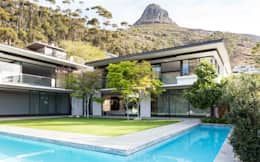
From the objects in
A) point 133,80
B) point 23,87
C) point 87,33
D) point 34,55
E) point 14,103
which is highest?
point 87,33

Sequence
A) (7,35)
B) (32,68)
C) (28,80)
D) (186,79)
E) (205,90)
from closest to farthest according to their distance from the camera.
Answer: (205,90) < (186,79) < (28,80) < (32,68) < (7,35)

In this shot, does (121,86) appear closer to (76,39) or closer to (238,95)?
(238,95)

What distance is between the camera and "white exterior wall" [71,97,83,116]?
85.0 ft

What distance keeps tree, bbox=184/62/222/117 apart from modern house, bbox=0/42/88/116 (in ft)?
43.4

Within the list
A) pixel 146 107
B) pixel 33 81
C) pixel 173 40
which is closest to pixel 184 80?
pixel 146 107

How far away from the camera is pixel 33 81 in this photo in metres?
21.3

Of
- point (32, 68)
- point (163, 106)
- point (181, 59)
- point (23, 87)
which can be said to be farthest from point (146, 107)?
point (32, 68)

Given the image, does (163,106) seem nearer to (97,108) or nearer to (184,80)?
(184,80)

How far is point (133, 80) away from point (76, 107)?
9763 mm

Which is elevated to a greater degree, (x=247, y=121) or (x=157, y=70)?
(x=157, y=70)

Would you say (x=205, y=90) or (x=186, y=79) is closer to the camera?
(x=205, y=90)

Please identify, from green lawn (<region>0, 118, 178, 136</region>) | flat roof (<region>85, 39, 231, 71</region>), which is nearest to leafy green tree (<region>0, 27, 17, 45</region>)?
flat roof (<region>85, 39, 231, 71</region>)

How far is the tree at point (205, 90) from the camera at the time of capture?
1580 centimetres

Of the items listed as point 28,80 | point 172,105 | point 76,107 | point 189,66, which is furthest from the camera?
point 76,107
